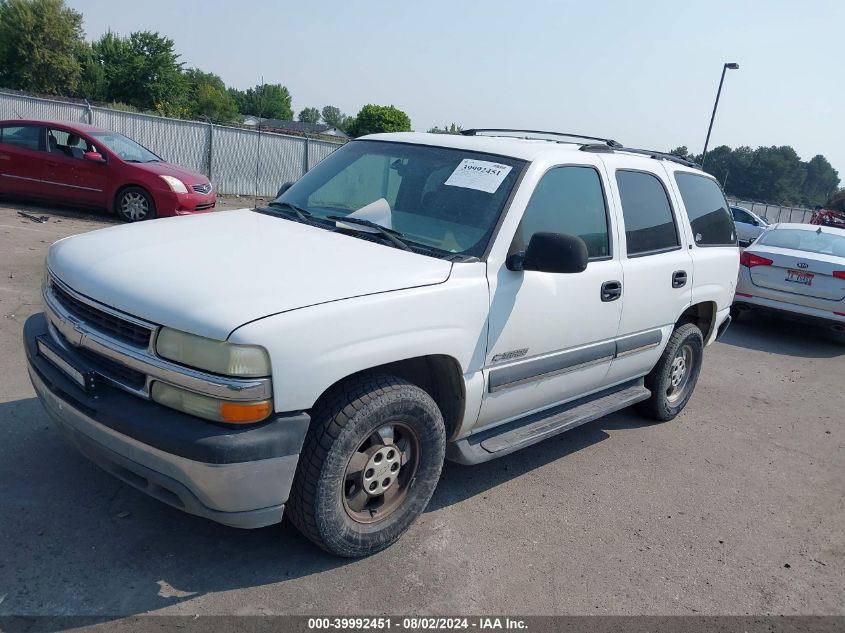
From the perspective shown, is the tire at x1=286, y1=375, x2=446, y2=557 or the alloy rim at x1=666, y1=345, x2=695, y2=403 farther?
the alloy rim at x1=666, y1=345, x2=695, y2=403

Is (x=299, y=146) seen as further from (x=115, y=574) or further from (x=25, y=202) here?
(x=115, y=574)

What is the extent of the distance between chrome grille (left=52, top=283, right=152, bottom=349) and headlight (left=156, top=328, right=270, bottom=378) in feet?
0.46

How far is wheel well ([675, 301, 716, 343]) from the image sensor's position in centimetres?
562

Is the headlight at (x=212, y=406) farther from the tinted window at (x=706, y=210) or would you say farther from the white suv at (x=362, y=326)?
the tinted window at (x=706, y=210)

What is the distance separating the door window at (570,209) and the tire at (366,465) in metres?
1.10

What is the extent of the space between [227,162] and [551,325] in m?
18.0

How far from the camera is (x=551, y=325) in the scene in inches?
155

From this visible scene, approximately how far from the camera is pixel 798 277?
902 centimetres

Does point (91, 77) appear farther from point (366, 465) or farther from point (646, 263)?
point (366, 465)

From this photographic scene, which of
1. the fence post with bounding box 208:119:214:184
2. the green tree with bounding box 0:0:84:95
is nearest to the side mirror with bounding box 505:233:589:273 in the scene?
the fence post with bounding box 208:119:214:184

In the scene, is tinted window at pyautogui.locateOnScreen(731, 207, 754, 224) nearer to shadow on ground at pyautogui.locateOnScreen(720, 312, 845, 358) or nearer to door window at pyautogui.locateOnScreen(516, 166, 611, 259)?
shadow on ground at pyautogui.locateOnScreen(720, 312, 845, 358)

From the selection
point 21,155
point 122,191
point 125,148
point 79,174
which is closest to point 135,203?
point 122,191

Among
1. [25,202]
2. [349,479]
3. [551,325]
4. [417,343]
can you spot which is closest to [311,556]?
[349,479]

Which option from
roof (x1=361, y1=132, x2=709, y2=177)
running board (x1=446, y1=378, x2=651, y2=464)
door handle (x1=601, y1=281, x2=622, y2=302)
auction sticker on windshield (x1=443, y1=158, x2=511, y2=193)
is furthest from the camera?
door handle (x1=601, y1=281, x2=622, y2=302)
